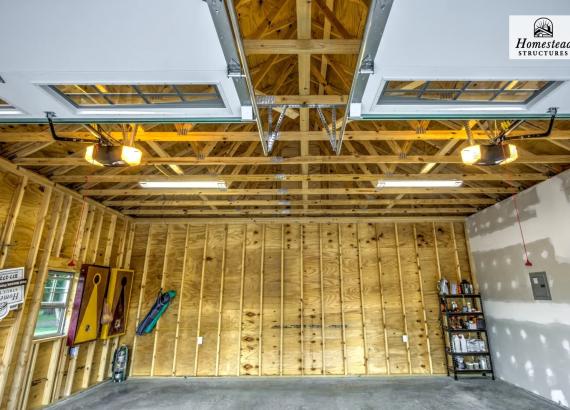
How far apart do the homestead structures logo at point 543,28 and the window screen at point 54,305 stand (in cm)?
681

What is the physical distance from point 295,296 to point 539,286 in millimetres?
4646

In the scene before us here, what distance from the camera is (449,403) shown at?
4.98 metres

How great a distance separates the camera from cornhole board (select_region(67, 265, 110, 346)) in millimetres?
5316

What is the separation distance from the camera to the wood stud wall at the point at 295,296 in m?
6.62

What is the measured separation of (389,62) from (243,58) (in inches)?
30.2

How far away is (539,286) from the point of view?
514 centimetres

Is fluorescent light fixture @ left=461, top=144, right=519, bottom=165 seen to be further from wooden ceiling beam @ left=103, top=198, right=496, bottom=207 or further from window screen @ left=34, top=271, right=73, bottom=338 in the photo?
window screen @ left=34, top=271, right=73, bottom=338

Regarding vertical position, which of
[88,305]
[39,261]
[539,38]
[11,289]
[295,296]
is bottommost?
[88,305]

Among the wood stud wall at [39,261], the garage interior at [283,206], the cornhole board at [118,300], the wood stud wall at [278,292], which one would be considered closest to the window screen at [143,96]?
the garage interior at [283,206]

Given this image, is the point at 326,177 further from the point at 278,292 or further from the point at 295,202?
the point at 278,292

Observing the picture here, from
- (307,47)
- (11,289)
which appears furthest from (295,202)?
(11,289)

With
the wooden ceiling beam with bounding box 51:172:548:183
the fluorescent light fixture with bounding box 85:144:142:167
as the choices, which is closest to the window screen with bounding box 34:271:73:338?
the wooden ceiling beam with bounding box 51:172:548:183

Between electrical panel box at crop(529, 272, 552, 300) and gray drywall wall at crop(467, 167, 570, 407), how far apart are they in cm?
8

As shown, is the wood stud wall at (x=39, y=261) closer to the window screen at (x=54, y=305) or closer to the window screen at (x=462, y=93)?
the window screen at (x=54, y=305)
